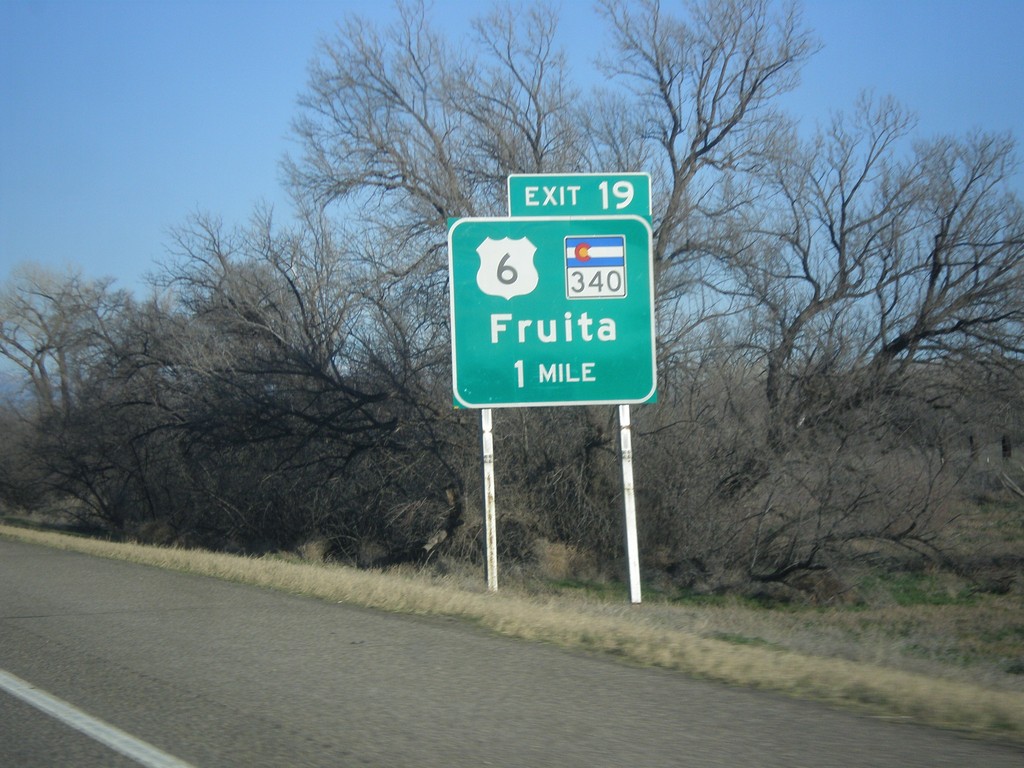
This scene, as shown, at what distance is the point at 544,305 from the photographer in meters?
12.5

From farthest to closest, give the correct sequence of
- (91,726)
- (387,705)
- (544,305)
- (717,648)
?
(544,305)
(717,648)
(387,705)
(91,726)

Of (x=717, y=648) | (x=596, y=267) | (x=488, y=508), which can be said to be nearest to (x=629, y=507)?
(x=488, y=508)

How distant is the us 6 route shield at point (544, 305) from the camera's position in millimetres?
12477

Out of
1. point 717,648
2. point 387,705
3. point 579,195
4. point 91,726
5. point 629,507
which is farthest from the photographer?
point 579,195

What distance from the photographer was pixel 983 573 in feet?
70.6

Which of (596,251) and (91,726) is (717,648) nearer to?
(91,726)

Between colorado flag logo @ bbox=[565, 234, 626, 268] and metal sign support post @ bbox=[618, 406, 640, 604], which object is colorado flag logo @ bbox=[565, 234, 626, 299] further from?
metal sign support post @ bbox=[618, 406, 640, 604]

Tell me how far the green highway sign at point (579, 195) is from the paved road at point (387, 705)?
6.01 m

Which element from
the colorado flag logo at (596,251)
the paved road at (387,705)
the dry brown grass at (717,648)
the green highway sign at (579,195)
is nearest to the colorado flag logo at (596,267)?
the colorado flag logo at (596,251)

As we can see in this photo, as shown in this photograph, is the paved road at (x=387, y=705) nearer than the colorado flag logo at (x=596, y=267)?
Yes

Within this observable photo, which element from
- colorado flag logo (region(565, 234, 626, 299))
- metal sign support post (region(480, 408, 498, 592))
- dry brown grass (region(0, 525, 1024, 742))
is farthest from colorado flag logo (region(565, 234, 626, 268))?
dry brown grass (region(0, 525, 1024, 742))

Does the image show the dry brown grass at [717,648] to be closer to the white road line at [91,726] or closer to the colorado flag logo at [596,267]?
the white road line at [91,726]

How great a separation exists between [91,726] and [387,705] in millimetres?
1687

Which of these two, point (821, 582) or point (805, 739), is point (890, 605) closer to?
point (821, 582)
